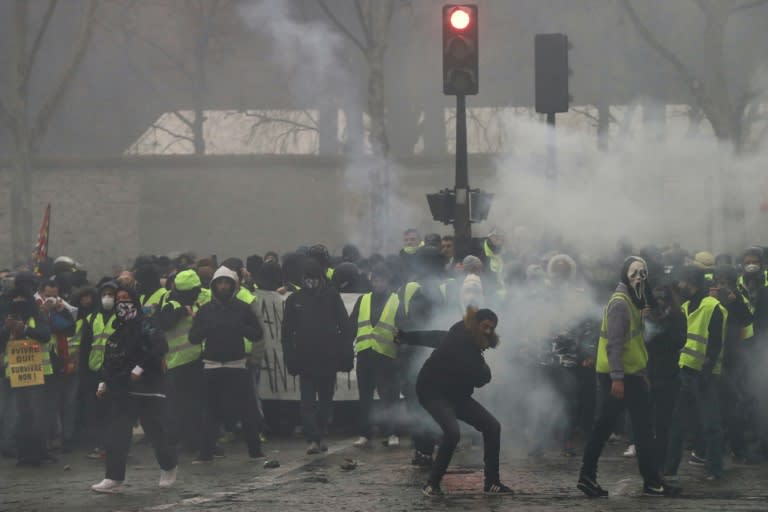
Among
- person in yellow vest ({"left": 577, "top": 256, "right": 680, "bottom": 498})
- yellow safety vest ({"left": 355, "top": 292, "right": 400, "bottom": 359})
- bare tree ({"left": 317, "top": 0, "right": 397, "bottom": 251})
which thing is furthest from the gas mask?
bare tree ({"left": 317, "top": 0, "right": 397, "bottom": 251})

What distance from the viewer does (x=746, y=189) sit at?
24453 mm

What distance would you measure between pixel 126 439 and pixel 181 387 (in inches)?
81.9

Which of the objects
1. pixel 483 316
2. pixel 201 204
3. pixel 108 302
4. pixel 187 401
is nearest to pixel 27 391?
pixel 108 302

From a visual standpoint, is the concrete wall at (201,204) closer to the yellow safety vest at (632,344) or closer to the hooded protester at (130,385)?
the hooded protester at (130,385)

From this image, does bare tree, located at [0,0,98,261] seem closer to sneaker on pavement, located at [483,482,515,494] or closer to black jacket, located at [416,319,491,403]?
black jacket, located at [416,319,491,403]

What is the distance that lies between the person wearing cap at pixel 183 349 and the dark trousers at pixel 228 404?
0.47m

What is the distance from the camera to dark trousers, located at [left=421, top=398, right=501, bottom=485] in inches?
435

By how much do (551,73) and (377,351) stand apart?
5.00 m

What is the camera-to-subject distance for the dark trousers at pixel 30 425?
13.9 m

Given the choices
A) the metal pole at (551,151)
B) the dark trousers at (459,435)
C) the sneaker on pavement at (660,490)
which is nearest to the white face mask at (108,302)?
the dark trousers at (459,435)

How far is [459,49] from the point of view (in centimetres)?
1539

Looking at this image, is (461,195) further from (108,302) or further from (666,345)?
(666,345)

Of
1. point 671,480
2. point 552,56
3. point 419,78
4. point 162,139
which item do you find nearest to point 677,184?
point 552,56

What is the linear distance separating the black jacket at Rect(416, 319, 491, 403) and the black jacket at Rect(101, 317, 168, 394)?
216 cm
